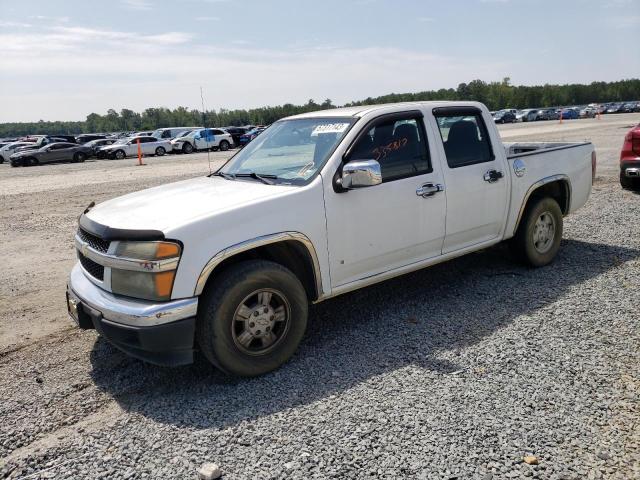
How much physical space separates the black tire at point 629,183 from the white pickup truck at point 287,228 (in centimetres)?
608

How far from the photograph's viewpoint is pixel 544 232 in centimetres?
590

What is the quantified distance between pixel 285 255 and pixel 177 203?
88 centimetres

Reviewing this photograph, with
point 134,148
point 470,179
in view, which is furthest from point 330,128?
point 134,148

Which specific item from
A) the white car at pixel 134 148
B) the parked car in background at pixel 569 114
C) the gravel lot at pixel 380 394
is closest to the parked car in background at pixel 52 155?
the white car at pixel 134 148

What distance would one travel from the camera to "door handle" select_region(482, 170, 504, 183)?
5051 millimetres

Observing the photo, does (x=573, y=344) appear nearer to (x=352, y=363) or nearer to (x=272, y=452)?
(x=352, y=363)

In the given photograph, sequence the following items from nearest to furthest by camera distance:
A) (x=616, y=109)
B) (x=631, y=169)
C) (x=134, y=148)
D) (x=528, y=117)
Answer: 1. (x=631, y=169)
2. (x=134, y=148)
3. (x=528, y=117)
4. (x=616, y=109)

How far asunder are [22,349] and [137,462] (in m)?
2.16

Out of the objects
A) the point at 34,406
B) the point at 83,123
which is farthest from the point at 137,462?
the point at 83,123

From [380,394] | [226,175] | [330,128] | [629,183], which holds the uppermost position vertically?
[330,128]

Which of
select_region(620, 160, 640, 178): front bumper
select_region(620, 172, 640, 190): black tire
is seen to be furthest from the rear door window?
select_region(620, 172, 640, 190): black tire

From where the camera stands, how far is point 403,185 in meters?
4.41

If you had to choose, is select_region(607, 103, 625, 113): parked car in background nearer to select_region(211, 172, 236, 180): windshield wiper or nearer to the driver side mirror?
select_region(211, 172, 236, 180): windshield wiper

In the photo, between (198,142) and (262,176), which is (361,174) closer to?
(262,176)
